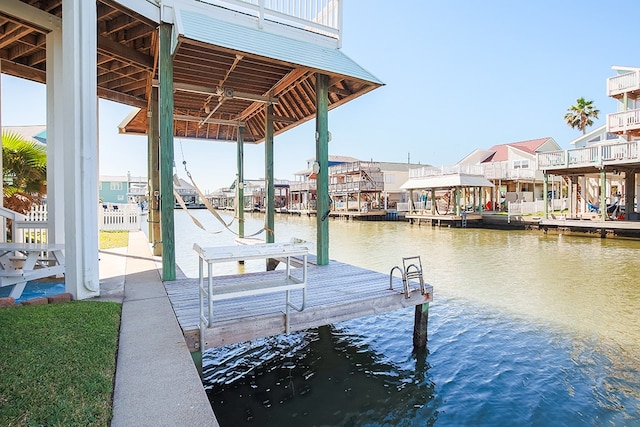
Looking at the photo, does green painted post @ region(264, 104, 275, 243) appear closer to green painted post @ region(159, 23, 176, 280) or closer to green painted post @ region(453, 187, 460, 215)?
green painted post @ region(159, 23, 176, 280)

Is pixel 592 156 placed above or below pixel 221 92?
above

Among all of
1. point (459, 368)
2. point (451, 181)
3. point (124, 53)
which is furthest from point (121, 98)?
point (451, 181)

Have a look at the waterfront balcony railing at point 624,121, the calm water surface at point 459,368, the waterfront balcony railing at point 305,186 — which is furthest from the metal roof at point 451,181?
the calm water surface at point 459,368

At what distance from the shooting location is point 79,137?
4.42m

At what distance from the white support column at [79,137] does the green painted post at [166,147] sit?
1.00 metres

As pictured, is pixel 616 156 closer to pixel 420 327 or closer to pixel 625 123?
pixel 625 123

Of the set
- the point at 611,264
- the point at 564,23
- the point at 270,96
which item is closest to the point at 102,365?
the point at 270,96

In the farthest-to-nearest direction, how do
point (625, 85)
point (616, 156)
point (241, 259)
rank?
1. point (625, 85)
2. point (616, 156)
3. point (241, 259)

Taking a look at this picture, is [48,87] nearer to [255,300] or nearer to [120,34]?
[120,34]

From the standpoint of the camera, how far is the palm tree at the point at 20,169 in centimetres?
809

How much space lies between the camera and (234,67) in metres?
6.69

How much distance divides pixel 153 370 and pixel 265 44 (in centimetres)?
478

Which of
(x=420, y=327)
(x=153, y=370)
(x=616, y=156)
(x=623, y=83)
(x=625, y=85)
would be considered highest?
(x=623, y=83)

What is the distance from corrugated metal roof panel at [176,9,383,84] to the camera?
17.1ft
